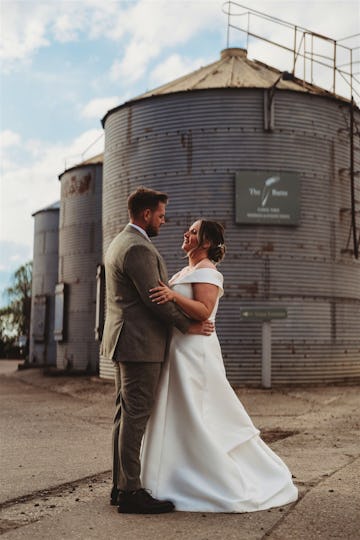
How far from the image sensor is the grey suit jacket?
4117 mm

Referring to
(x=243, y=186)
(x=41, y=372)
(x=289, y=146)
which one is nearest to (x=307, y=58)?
(x=289, y=146)

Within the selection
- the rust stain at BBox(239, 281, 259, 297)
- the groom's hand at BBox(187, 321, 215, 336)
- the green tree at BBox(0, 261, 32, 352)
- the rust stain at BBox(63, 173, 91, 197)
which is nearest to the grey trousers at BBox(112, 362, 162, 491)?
the groom's hand at BBox(187, 321, 215, 336)

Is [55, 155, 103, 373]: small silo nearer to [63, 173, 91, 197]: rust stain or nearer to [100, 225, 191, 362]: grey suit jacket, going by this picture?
[63, 173, 91, 197]: rust stain

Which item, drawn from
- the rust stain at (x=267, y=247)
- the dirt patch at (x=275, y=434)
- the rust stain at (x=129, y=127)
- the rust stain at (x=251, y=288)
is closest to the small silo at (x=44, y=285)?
the rust stain at (x=129, y=127)

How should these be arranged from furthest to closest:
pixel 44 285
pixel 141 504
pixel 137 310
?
pixel 44 285 < pixel 137 310 < pixel 141 504

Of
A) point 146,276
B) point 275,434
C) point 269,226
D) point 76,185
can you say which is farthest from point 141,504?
point 76,185

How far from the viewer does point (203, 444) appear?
420 cm

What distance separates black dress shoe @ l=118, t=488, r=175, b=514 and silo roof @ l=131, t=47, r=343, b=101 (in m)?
13.1

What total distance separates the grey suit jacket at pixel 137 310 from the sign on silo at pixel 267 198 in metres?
11.1

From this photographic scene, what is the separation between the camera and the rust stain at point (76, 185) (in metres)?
22.4

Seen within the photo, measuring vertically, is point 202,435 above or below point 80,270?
below

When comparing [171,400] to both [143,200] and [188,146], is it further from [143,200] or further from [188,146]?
[188,146]

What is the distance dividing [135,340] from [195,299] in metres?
0.52

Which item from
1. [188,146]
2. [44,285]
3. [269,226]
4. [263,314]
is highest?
[188,146]
